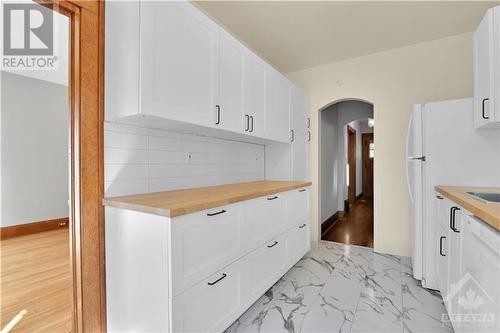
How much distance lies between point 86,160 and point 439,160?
8.61 feet

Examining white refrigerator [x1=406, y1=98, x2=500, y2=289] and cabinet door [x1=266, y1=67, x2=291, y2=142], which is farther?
cabinet door [x1=266, y1=67, x2=291, y2=142]

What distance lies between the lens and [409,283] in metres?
2.27

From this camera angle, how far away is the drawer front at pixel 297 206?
2371mm

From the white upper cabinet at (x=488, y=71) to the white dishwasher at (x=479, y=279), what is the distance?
0.90m

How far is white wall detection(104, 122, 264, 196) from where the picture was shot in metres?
1.55

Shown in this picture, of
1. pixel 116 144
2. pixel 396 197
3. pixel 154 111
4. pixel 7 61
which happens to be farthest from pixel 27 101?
pixel 396 197

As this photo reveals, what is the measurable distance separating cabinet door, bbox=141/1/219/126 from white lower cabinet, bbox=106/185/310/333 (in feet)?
2.09

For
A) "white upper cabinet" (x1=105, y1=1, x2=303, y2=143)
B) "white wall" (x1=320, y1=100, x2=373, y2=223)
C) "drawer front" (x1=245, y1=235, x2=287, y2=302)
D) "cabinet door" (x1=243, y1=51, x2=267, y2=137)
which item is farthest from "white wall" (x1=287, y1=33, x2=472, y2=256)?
"white upper cabinet" (x1=105, y1=1, x2=303, y2=143)

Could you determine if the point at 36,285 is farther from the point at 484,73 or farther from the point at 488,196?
the point at 484,73

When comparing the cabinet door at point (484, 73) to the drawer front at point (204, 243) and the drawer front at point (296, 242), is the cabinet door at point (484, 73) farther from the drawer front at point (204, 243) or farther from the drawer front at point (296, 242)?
the drawer front at point (204, 243)

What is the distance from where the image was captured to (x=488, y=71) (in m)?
1.67

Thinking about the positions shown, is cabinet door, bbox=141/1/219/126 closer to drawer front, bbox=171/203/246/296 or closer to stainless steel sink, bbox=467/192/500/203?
drawer front, bbox=171/203/246/296

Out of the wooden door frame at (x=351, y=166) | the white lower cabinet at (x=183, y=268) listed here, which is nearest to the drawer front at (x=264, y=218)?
the white lower cabinet at (x=183, y=268)

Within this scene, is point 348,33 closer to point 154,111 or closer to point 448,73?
point 448,73
